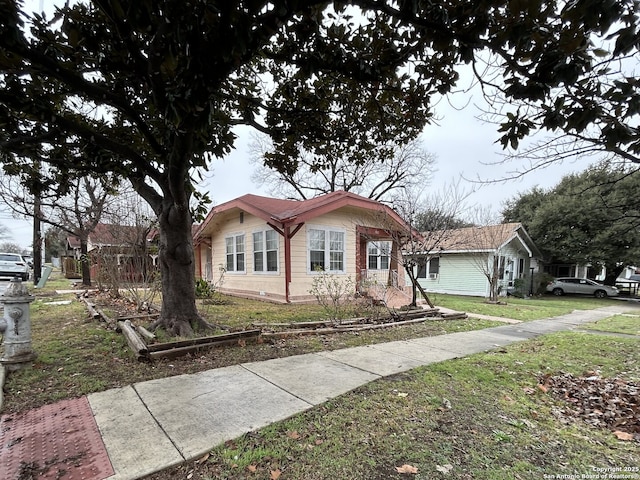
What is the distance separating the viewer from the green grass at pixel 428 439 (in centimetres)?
232

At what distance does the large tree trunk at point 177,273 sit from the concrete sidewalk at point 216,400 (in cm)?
207

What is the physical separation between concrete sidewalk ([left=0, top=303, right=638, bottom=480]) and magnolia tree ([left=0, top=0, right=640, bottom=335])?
2.21 meters

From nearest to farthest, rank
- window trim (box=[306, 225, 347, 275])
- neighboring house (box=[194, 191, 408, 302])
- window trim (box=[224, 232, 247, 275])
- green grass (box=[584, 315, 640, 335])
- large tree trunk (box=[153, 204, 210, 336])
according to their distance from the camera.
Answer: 1. large tree trunk (box=[153, 204, 210, 336])
2. green grass (box=[584, 315, 640, 335])
3. neighboring house (box=[194, 191, 408, 302])
4. window trim (box=[306, 225, 347, 275])
5. window trim (box=[224, 232, 247, 275])

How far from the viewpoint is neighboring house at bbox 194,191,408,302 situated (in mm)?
11102

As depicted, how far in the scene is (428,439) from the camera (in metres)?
2.72

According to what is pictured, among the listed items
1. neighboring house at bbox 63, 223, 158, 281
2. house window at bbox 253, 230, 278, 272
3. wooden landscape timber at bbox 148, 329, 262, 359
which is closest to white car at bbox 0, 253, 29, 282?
neighboring house at bbox 63, 223, 158, 281

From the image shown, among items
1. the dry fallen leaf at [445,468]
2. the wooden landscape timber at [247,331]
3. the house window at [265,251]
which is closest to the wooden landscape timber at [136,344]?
the wooden landscape timber at [247,331]

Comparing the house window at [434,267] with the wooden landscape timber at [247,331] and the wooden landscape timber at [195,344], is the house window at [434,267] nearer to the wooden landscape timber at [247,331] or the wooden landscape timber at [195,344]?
the wooden landscape timber at [247,331]

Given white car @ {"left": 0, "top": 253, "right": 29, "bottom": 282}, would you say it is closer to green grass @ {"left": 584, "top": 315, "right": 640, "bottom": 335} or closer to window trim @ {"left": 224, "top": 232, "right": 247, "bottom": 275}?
window trim @ {"left": 224, "top": 232, "right": 247, "bottom": 275}

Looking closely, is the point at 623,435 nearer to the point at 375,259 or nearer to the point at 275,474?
the point at 275,474

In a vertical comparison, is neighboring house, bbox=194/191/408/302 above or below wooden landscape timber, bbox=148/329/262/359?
above

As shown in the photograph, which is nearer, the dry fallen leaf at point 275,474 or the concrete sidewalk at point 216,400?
the dry fallen leaf at point 275,474

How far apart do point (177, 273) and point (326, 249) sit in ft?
22.5

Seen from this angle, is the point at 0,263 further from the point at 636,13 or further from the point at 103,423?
the point at 636,13
